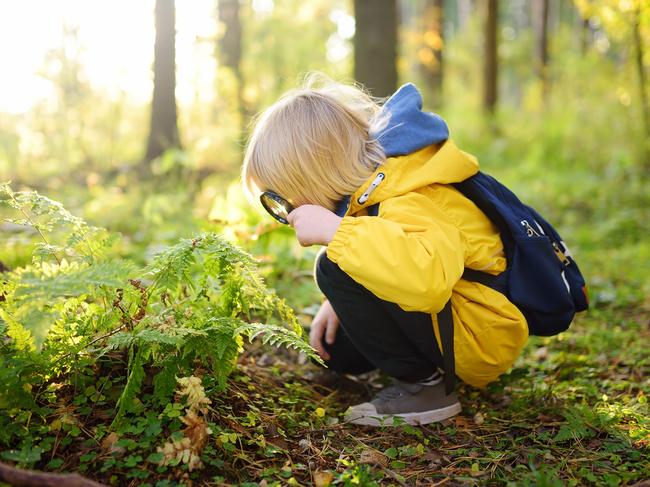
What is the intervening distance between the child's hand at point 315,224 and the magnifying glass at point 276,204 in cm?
7

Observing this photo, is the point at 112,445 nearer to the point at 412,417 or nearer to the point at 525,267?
the point at 412,417

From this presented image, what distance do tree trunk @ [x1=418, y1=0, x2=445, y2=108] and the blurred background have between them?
1843 millimetres

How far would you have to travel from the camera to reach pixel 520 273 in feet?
7.96

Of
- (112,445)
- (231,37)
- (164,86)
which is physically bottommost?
(112,445)

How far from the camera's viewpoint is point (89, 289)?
6.14 feet

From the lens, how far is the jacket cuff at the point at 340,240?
2143mm

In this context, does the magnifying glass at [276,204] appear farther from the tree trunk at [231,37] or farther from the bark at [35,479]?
the tree trunk at [231,37]

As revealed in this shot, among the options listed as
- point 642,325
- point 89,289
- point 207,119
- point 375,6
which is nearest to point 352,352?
point 89,289

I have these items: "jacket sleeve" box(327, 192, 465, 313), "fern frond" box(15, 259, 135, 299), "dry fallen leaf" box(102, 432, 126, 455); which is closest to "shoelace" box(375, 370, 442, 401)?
"jacket sleeve" box(327, 192, 465, 313)

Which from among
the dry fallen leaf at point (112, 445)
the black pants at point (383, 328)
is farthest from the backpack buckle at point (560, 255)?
the dry fallen leaf at point (112, 445)

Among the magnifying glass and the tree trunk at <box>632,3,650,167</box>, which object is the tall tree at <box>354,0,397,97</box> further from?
the magnifying glass

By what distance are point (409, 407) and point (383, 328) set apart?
35 cm

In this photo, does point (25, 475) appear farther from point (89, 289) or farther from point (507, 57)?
point (507, 57)

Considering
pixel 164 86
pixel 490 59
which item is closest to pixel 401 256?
pixel 164 86
